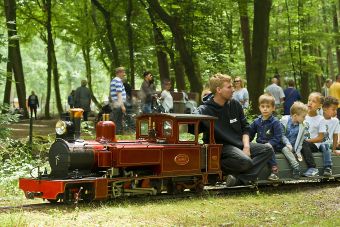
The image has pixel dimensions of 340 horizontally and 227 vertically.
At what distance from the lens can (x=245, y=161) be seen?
33.7ft

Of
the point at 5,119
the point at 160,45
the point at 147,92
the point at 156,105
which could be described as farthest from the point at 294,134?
the point at 160,45

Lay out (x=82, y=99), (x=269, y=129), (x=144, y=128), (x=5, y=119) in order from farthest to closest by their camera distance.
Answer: (x=82, y=99)
(x=5, y=119)
(x=269, y=129)
(x=144, y=128)

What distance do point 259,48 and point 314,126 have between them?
937cm

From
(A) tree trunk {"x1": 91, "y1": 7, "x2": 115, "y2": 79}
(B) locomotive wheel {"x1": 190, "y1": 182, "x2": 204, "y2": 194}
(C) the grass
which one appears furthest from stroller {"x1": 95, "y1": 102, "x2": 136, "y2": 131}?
(A) tree trunk {"x1": 91, "y1": 7, "x2": 115, "y2": 79}

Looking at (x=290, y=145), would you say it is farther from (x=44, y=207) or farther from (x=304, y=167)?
(x=44, y=207)

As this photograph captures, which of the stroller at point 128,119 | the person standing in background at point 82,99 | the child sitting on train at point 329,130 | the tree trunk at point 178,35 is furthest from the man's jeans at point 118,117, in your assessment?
the person standing in background at point 82,99

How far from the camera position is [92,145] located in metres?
9.26

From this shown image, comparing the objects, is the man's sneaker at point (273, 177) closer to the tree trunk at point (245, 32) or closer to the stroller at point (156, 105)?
the stroller at point (156, 105)

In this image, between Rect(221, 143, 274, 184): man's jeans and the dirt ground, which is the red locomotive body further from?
the dirt ground

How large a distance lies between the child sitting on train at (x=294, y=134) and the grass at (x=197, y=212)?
114cm

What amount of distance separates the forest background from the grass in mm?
11535

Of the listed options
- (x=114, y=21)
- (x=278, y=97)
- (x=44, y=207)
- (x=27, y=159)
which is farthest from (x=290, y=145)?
(x=114, y=21)

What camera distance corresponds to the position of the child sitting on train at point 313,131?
11578 mm

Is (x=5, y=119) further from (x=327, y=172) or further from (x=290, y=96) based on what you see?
(x=290, y=96)
